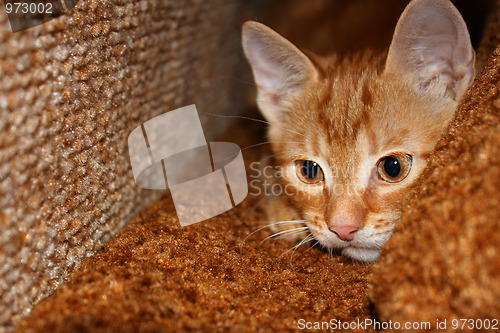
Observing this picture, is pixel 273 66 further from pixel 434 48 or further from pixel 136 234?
pixel 136 234

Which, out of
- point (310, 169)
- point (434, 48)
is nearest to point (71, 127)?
point (310, 169)

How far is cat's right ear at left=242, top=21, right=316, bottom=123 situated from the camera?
1.48 meters

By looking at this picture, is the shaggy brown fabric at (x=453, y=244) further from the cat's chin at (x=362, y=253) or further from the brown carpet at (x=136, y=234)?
the cat's chin at (x=362, y=253)

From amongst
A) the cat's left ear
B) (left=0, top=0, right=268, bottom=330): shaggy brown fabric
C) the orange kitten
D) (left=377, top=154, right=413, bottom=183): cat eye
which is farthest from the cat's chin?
(left=0, top=0, right=268, bottom=330): shaggy brown fabric

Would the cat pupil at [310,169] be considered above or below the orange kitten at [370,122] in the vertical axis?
below

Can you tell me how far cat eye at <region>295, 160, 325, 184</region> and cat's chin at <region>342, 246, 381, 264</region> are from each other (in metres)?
0.25

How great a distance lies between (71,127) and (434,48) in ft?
3.45

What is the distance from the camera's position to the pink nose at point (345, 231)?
4.09 feet

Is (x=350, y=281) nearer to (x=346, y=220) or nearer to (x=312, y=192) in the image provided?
(x=346, y=220)

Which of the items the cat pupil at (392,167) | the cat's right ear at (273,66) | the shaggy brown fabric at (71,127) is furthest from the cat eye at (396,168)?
the shaggy brown fabric at (71,127)

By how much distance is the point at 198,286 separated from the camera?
110cm

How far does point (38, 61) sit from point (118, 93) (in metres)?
0.35

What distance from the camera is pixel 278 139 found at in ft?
5.45

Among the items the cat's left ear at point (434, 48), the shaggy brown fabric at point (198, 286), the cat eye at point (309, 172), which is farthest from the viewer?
the cat eye at point (309, 172)
